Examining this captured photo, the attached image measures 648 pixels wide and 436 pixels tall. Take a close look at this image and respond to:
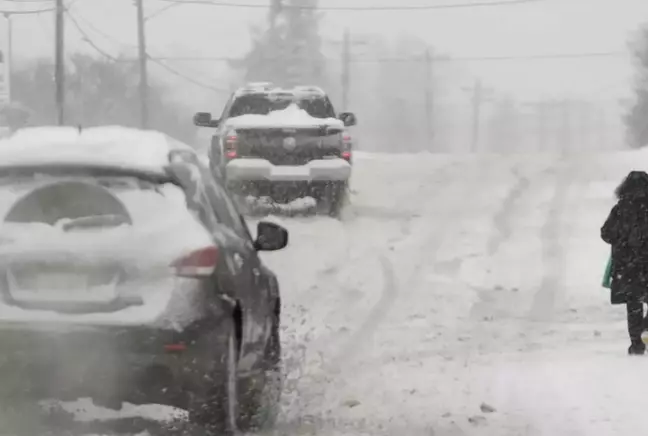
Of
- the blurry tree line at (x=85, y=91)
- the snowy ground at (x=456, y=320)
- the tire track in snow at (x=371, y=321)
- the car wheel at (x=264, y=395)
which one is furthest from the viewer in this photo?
the blurry tree line at (x=85, y=91)

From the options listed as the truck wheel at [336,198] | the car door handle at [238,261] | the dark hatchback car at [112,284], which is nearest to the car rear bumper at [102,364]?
the dark hatchback car at [112,284]

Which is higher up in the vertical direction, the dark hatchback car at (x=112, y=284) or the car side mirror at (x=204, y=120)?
the dark hatchback car at (x=112, y=284)

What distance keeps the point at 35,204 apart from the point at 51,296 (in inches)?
22.8

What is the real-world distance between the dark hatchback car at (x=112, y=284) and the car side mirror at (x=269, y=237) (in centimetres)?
103

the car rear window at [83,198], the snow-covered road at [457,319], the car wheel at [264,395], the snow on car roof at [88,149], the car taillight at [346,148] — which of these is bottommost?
the snow-covered road at [457,319]

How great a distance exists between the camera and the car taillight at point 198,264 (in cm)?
525

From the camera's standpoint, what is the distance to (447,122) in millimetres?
143750

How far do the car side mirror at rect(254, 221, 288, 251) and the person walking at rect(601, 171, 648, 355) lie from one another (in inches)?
121

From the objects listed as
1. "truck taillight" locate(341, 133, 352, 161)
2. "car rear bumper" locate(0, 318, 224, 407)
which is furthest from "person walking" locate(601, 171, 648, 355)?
"truck taillight" locate(341, 133, 352, 161)

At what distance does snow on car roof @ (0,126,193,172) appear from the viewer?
17.6 feet

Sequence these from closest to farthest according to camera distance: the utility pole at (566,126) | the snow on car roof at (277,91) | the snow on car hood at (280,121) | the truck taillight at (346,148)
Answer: the snow on car hood at (280,121)
the truck taillight at (346,148)
the snow on car roof at (277,91)
the utility pole at (566,126)

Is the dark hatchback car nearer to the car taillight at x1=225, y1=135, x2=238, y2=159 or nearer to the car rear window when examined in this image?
the car rear window

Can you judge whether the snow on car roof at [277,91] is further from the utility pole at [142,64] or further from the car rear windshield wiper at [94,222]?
the utility pole at [142,64]

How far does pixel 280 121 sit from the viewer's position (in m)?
15.8
